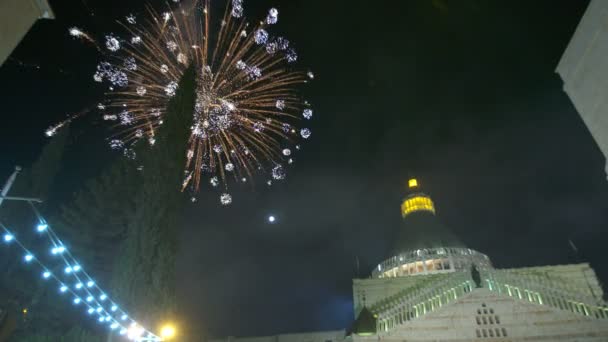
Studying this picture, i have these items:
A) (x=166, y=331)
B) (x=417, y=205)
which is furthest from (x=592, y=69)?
(x=417, y=205)

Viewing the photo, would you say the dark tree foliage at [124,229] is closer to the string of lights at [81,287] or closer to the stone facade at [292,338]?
the string of lights at [81,287]

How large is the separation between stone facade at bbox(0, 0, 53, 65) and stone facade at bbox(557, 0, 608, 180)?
1186 cm

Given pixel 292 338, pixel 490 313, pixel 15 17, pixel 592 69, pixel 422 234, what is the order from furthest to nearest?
pixel 422 234 < pixel 292 338 < pixel 490 313 < pixel 592 69 < pixel 15 17

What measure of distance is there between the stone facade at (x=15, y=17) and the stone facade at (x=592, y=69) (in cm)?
1186

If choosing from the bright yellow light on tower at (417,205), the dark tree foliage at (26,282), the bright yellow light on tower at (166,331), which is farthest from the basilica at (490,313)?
the bright yellow light on tower at (417,205)

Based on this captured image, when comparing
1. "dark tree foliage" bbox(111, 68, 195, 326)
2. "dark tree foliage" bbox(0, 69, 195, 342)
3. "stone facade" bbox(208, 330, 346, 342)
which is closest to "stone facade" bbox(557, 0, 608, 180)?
"dark tree foliage" bbox(0, 69, 195, 342)

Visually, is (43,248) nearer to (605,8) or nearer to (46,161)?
(46,161)

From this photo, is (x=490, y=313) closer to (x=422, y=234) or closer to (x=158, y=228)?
(x=158, y=228)

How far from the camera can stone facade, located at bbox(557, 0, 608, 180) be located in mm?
9172

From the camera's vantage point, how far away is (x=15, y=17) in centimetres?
604

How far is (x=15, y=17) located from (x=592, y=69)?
12421 millimetres

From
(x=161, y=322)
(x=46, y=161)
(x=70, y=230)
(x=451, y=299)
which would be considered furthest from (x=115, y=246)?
(x=451, y=299)

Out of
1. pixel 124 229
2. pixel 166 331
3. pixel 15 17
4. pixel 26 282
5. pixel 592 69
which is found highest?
pixel 124 229

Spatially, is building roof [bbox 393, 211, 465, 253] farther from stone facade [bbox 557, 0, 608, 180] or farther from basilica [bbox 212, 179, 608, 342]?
stone facade [bbox 557, 0, 608, 180]
